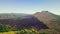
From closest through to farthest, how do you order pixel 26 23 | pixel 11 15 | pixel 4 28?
pixel 26 23 → pixel 4 28 → pixel 11 15

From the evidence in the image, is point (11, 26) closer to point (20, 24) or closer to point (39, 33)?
point (20, 24)

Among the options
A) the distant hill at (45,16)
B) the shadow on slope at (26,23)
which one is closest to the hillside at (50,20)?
the distant hill at (45,16)

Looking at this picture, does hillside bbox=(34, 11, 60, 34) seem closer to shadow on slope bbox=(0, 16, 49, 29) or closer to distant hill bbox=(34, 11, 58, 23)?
distant hill bbox=(34, 11, 58, 23)

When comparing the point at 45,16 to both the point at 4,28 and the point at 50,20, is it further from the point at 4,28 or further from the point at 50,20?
the point at 4,28

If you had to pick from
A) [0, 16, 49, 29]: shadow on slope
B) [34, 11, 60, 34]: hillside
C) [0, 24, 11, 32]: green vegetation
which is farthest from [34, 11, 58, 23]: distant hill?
[0, 24, 11, 32]: green vegetation

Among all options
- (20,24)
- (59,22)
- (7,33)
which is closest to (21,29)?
(20,24)

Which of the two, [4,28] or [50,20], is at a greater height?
[50,20]

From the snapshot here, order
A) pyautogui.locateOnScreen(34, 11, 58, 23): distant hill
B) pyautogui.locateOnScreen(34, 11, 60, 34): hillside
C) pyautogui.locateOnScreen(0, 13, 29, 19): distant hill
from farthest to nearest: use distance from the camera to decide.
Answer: pyautogui.locateOnScreen(0, 13, 29, 19): distant hill → pyautogui.locateOnScreen(34, 11, 58, 23): distant hill → pyautogui.locateOnScreen(34, 11, 60, 34): hillside

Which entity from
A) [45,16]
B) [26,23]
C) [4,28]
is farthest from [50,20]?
[4,28]

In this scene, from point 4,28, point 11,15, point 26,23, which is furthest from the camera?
point 11,15

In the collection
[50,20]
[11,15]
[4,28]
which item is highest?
[11,15]

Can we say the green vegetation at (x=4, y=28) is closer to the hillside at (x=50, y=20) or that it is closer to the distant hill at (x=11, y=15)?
the distant hill at (x=11, y=15)
